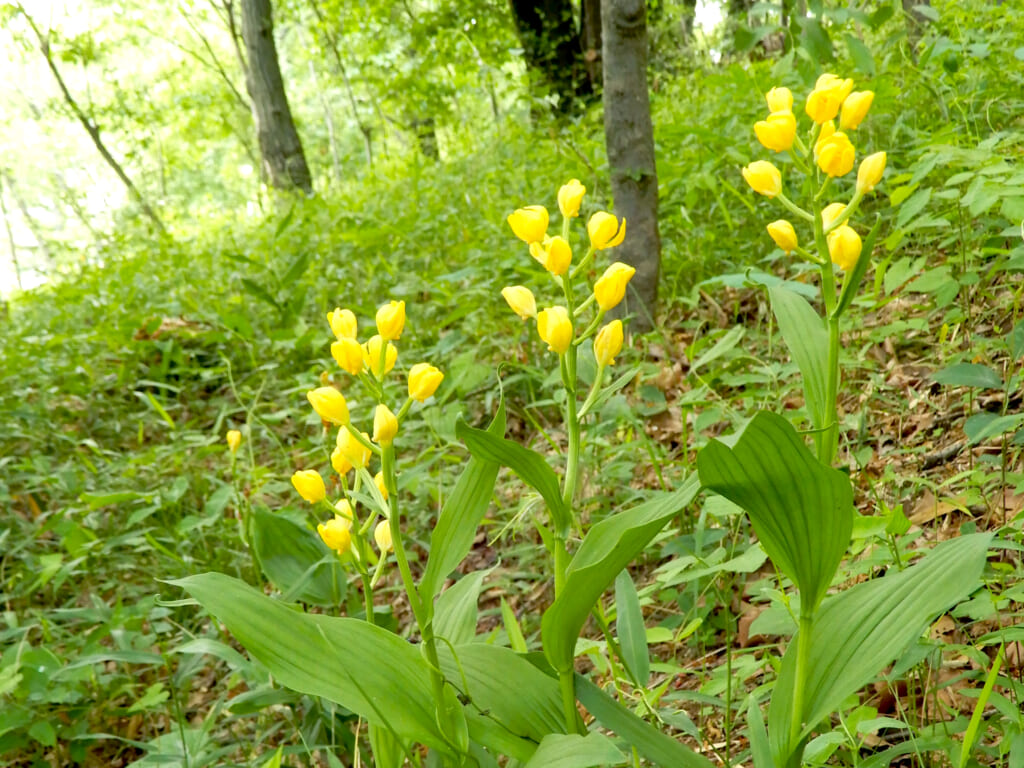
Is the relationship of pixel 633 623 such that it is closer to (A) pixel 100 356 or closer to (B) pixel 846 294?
(B) pixel 846 294

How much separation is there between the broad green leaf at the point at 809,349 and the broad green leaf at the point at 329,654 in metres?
0.54

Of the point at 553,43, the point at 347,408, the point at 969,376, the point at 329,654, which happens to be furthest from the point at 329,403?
the point at 553,43

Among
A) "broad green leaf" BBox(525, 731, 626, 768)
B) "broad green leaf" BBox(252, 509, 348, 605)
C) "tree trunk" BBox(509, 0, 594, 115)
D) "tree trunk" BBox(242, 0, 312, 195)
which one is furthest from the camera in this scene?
"tree trunk" BBox(242, 0, 312, 195)

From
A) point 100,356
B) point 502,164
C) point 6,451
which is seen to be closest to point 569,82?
point 502,164

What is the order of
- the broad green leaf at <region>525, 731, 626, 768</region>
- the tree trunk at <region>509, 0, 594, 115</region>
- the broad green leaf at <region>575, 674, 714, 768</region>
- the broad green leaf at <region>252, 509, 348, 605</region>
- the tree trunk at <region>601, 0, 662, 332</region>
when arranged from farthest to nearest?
the tree trunk at <region>509, 0, 594, 115</region>
the tree trunk at <region>601, 0, 662, 332</region>
the broad green leaf at <region>252, 509, 348, 605</region>
the broad green leaf at <region>575, 674, 714, 768</region>
the broad green leaf at <region>525, 731, 626, 768</region>

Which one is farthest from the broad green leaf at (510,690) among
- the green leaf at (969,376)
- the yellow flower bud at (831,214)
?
the green leaf at (969,376)

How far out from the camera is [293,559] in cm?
146

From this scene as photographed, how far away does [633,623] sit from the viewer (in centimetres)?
105

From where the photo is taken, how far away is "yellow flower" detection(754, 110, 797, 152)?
0.94m

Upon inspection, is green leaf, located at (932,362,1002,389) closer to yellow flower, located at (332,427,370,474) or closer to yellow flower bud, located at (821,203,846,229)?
yellow flower bud, located at (821,203,846,229)

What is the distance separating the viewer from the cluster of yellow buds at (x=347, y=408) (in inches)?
36.0

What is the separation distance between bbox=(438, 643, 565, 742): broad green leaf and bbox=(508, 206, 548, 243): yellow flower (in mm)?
513

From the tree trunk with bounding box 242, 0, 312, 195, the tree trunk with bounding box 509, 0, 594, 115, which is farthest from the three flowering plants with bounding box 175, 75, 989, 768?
the tree trunk with bounding box 242, 0, 312, 195

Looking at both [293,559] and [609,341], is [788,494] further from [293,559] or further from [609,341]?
[293,559]
